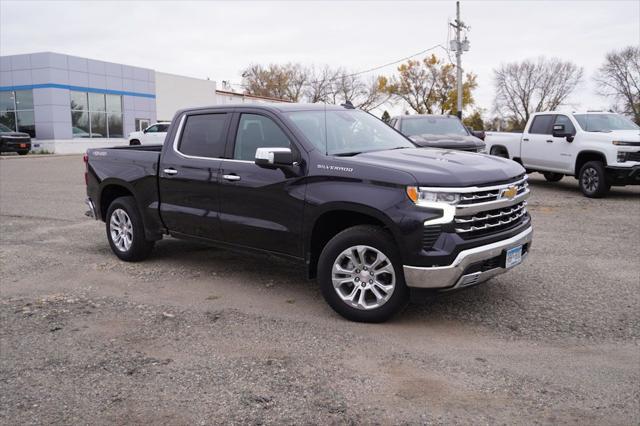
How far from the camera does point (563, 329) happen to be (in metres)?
4.72

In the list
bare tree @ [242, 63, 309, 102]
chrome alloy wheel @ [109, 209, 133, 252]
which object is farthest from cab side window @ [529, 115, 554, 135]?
bare tree @ [242, 63, 309, 102]

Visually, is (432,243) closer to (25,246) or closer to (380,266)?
(380,266)

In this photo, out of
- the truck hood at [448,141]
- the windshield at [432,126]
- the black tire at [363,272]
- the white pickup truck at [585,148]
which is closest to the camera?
the black tire at [363,272]

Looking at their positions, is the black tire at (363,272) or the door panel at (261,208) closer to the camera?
the black tire at (363,272)

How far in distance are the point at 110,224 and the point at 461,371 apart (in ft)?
16.1

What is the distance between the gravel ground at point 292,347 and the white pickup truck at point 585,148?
5.34m

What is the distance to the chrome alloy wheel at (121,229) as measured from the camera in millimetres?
7016

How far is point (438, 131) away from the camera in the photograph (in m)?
13.8

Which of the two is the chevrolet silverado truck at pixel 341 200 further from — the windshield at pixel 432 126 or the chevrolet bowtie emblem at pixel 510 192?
the windshield at pixel 432 126

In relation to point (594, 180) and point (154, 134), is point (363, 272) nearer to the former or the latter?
point (594, 180)

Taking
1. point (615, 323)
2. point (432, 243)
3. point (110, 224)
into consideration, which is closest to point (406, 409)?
point (432, 243)

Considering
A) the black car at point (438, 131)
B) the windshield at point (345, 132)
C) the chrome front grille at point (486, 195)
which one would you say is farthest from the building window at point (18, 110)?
the chrome front grille at point (486, 195)

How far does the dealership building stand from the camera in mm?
35594

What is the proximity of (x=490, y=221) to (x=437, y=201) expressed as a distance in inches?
24.8
